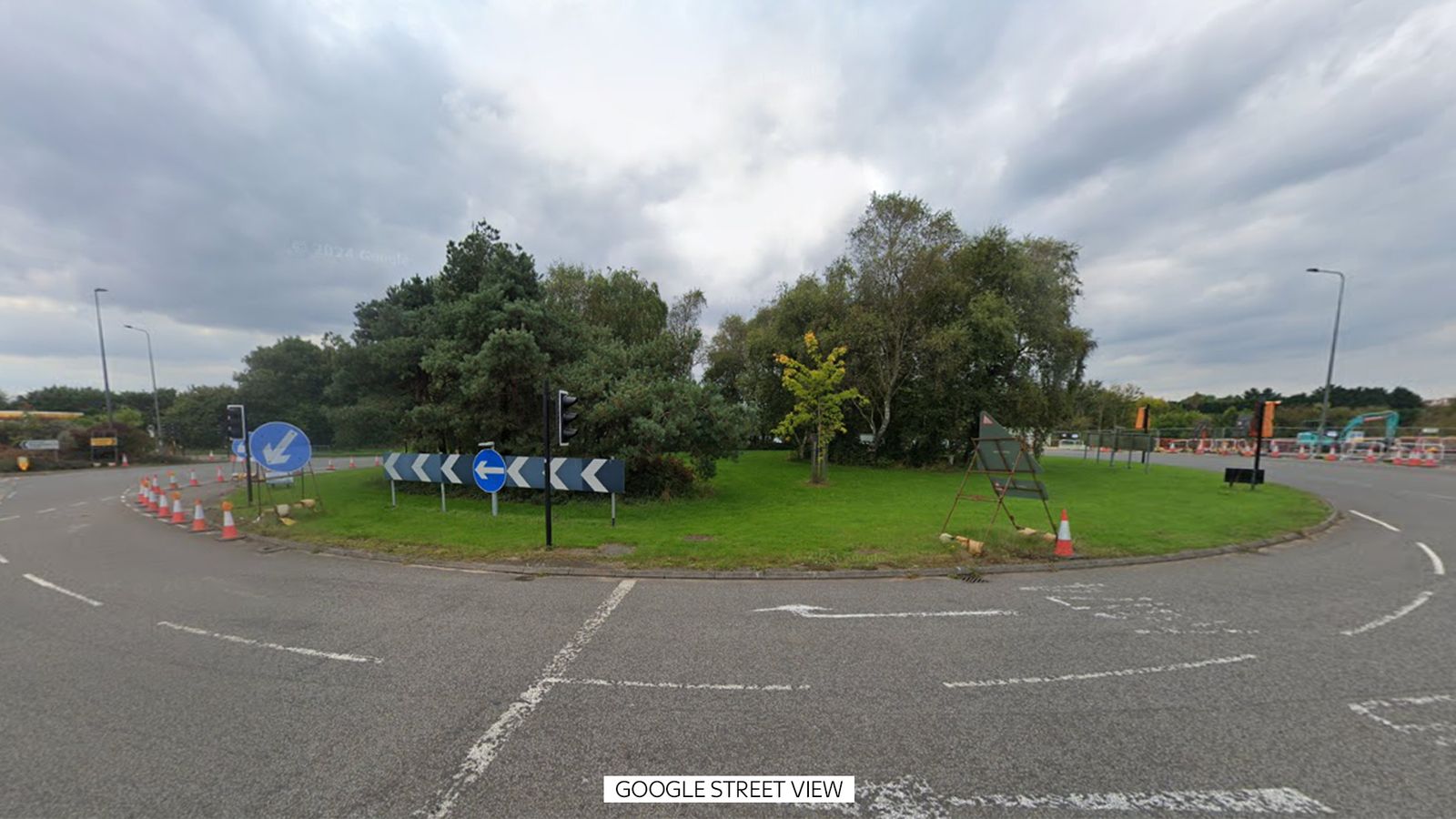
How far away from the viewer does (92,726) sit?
358 centimetres

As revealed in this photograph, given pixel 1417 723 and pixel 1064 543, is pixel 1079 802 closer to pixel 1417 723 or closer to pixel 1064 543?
pixel 1417 723

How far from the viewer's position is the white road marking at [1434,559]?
25.5 ft

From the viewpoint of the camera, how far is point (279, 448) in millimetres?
11492

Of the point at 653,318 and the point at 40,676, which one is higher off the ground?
the point at 653,318

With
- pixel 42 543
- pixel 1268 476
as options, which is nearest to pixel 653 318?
pixel 42 543

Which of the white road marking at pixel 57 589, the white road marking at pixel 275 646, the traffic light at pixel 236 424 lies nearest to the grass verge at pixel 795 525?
the traffic light at pixel 236 424

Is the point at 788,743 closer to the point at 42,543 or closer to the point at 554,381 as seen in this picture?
the point at 554,381

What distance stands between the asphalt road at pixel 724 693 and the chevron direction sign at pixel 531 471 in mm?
4046

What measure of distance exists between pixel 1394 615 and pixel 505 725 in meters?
9.51

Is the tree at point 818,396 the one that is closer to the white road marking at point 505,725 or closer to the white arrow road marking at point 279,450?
the white road marking at point 505,725

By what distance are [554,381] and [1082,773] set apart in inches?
547

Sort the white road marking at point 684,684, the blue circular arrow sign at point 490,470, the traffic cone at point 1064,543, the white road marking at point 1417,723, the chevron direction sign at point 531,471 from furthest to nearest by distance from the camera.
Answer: the chevron direction sign at point 531,471
the blue circular arrow sign at point 490,470
the traffic cone at point 1064,543
the white road marking at point 684,684
the white road marking at point 1417,723

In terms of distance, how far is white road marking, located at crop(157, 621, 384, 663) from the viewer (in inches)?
183

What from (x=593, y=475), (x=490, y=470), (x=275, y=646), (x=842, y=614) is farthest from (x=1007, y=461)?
(x=275, y=646)
